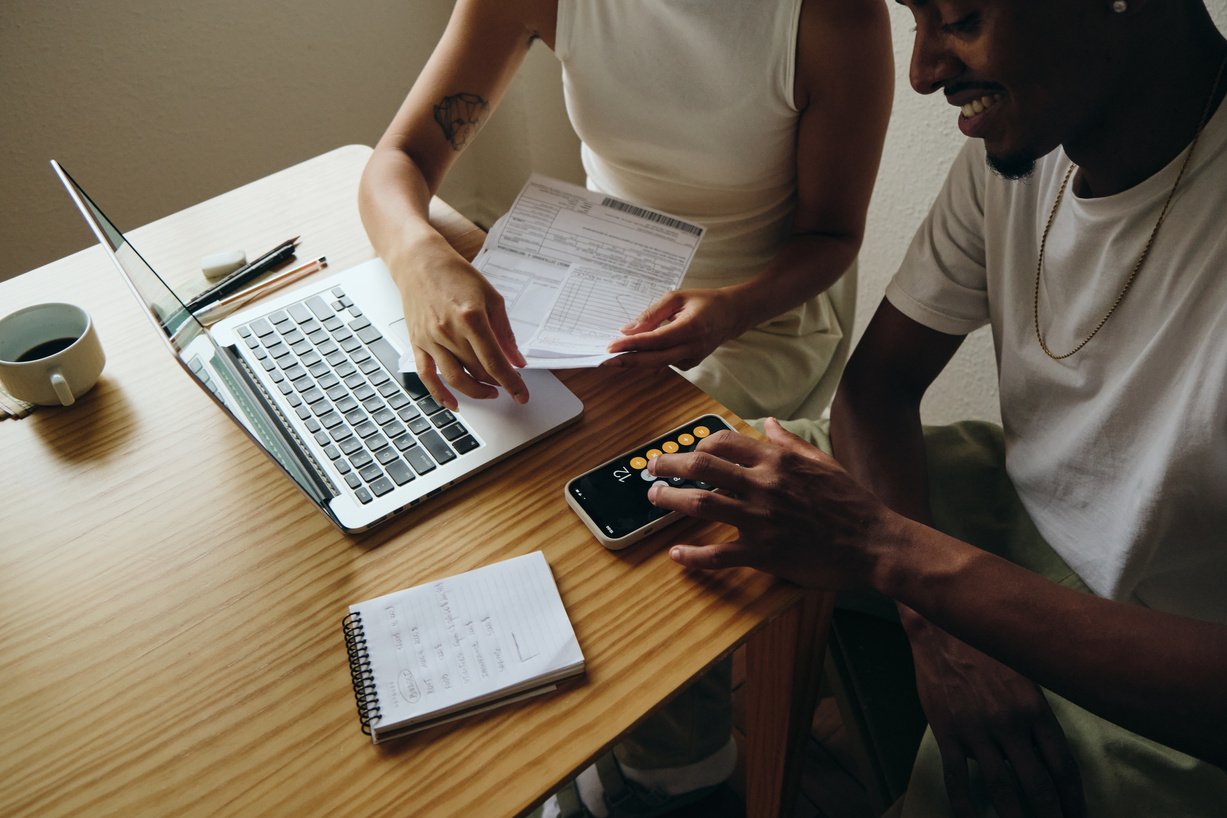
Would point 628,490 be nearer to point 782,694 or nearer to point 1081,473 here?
point 782,694

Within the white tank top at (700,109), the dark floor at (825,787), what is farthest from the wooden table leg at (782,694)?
the white tank top at (700,109)

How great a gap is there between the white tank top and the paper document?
196 millimetres

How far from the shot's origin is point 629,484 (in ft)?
2.42

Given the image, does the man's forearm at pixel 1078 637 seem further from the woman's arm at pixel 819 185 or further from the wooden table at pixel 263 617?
the woman's arm at pixel 819 185

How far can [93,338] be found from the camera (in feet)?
2.80

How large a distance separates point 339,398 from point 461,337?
133mm

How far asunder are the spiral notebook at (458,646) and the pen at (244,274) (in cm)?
48

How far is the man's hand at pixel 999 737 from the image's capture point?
707mm

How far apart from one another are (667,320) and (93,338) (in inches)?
22.7

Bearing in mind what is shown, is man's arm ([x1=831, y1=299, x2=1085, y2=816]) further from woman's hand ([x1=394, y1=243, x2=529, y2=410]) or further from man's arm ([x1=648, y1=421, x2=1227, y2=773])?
woman's hand ([x1=394, y1=243, x2=529, y2=410])

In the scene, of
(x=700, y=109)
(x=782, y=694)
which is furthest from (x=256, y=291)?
(x=782, y=694)

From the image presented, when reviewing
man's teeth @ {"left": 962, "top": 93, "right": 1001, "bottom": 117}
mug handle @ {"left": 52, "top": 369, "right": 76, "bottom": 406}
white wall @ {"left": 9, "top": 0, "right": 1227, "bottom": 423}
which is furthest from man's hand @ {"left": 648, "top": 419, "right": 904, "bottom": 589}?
white wall @ {"left": 9, "top": 0, "right": 1227, "bottom": 423}

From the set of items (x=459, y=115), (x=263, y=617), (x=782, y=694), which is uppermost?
(x=459, y=115)

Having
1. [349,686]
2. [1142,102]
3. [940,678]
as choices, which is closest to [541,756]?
[349,686]
